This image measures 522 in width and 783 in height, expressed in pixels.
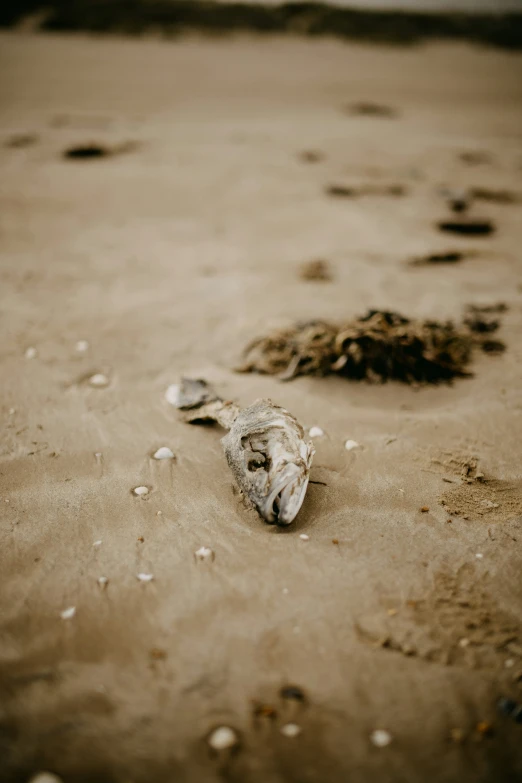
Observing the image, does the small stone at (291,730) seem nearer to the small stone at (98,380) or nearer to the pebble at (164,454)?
the pebble at (164,454)

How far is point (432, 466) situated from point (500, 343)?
154 cm

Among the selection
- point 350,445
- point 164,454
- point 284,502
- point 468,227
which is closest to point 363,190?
point 468,227

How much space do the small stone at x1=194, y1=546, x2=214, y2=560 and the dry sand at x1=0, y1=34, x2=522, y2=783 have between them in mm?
21

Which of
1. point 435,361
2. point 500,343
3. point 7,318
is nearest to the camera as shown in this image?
point 435,361

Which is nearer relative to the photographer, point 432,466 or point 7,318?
point 432,466

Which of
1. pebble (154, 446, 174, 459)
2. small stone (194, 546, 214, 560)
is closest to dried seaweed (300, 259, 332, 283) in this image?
pebble (154, 446, 174, 459)

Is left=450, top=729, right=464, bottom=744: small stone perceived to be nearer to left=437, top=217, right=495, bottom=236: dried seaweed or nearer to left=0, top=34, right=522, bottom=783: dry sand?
left=0, top=34, right=522, bottom=783: dry sand

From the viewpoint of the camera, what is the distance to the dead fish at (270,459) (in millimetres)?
2191

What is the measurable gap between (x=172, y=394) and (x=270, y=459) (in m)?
1.08

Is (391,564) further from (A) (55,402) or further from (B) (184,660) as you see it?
(A) (55,402)

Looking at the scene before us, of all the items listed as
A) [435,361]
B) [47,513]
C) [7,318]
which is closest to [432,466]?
[435,361]

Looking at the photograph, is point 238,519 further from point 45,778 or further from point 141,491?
point 45,778

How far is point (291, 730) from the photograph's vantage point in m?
1.58

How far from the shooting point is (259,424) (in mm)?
2426
